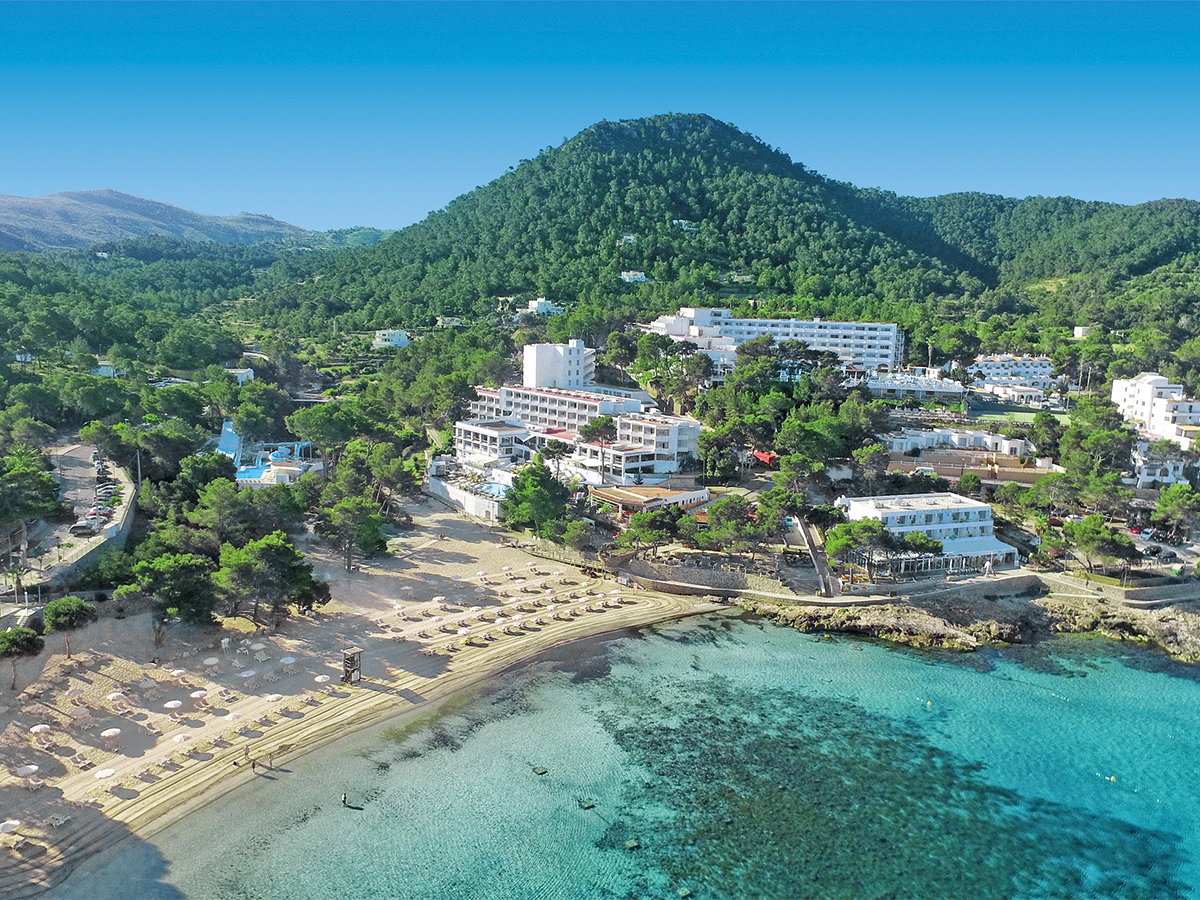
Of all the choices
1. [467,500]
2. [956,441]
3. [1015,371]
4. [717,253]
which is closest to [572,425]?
[467,500]

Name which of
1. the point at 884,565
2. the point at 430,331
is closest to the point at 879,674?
the point at 884,565

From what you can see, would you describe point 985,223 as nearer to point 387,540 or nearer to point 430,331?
point 430,331

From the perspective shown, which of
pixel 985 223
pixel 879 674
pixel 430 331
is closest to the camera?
pixel 879 674

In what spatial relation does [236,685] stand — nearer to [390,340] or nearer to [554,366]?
[554,366]

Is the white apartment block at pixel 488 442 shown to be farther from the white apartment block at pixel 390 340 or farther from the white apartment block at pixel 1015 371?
the white apartment block at pixel 1015 371

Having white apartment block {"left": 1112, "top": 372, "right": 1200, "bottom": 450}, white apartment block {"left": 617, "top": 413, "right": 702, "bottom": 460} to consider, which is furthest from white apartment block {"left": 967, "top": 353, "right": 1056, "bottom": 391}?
white apartment block {"left": 617, "top": 413, "right": 702, "bottom": 460}

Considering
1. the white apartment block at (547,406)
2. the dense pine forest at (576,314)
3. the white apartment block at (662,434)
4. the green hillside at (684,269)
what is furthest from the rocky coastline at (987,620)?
the green hillside at (684,269)
